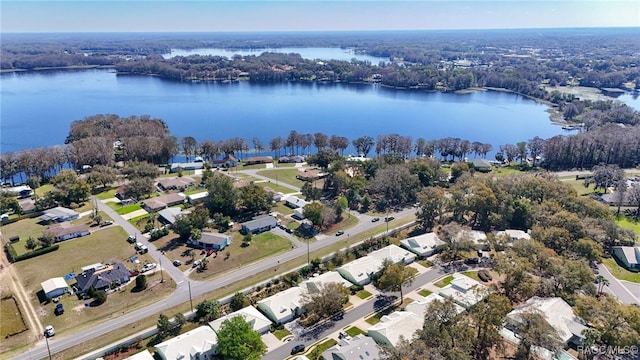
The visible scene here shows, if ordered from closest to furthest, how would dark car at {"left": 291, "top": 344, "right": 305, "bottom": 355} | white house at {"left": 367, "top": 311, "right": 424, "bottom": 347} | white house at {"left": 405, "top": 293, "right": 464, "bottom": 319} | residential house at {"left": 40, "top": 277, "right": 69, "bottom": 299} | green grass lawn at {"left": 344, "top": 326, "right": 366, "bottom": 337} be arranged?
white house at {"left": 367, "top": 311, "right": 424, "bottom": 347}
dark car at {"left": 291, "top": 344, "right": 305, "bottom": 355}
green grass lawn at {"left": 344, "top": 326, "right": 366, "bottom": 337}
white house at {"left": 405, "top": 293, "right": 464, "bottom": 319}
residential house at {"left": 40, "top": 277, "right": 69, "bottom": 299}

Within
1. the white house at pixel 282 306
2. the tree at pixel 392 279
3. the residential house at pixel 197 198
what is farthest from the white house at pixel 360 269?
the residential house at pixel 197 198

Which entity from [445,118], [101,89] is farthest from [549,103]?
[101,89]

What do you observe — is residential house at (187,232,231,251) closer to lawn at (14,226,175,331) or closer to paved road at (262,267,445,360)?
lawn at (14,226,175,331)

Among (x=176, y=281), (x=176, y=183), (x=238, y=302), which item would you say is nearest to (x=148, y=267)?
(x=176, y=281)

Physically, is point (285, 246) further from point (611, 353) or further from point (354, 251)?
point (611, 353)

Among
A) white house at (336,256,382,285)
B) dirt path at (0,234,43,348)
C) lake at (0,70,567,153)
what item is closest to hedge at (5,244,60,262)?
dirt path at (0,234,43,348)

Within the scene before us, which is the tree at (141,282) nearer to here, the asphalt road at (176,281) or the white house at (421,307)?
the asphalt road at (176,281)

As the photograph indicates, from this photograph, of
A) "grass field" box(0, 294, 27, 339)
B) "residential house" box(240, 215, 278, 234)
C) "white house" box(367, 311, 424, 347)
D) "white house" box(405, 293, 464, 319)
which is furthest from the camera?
"residential house" box(240, 215, 278, 234)
